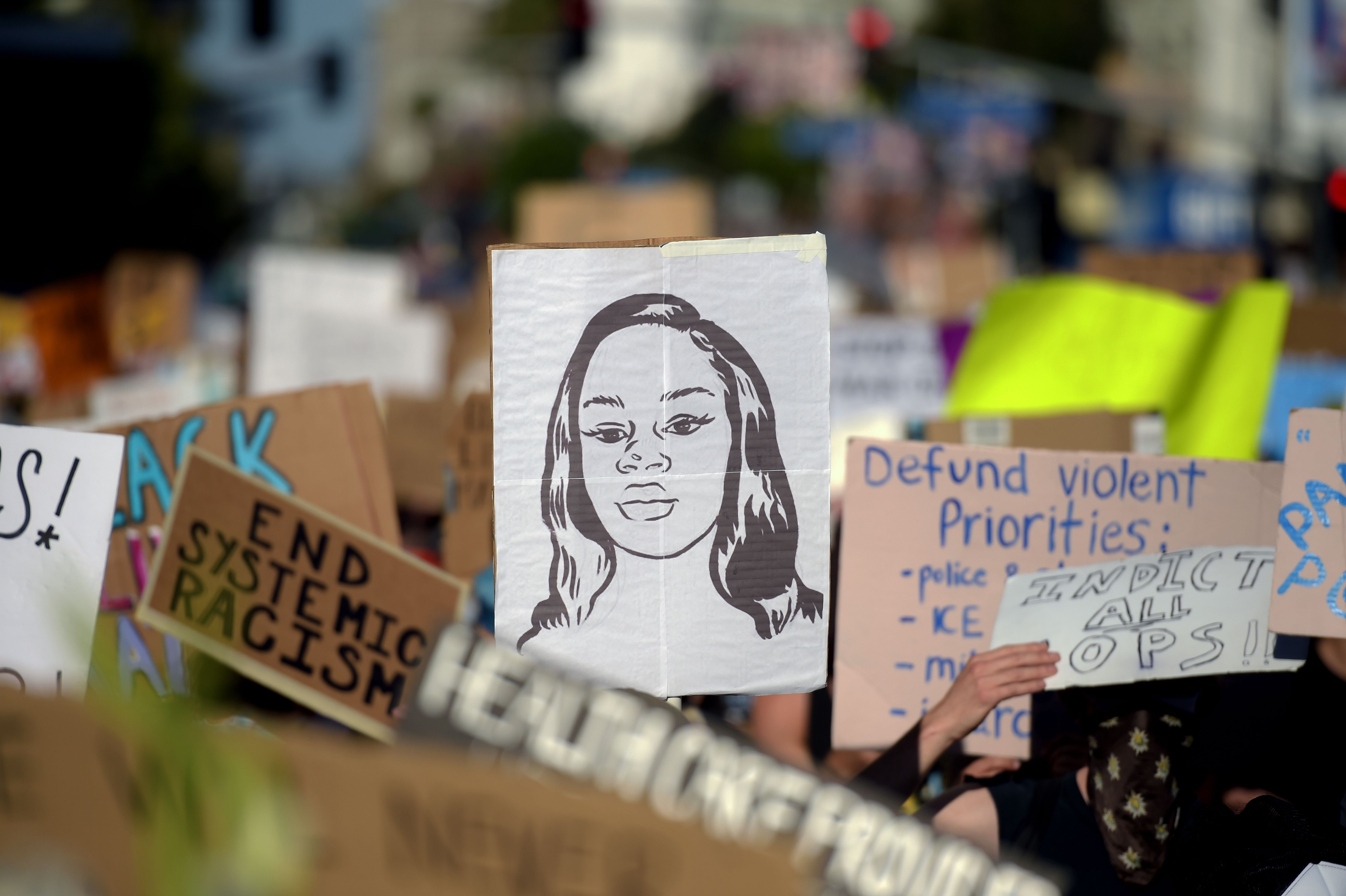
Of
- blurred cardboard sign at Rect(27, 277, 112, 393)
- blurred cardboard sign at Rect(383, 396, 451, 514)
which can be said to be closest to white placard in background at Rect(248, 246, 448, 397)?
blurred cardboard sign at Rect(383, 396, 451, 514)

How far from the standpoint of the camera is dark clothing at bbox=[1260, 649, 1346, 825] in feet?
7.96

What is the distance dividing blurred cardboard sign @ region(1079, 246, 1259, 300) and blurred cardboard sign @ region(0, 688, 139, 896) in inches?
237

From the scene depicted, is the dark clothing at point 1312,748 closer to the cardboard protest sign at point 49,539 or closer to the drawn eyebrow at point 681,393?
the drawn eyebrow at point 681,393

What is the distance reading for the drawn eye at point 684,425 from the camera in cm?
223

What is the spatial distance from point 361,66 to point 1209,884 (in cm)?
3082

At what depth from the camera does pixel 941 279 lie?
1005 centimetres

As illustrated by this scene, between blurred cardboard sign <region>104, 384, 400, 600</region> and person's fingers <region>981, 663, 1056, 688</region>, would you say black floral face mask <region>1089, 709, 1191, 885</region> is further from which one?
blurred cardboard sign <region>104, 384, 400, 600</region>

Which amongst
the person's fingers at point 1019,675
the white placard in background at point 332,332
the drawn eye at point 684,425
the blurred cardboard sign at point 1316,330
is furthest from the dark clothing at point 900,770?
the blurred cardboard sign at point 1316,330

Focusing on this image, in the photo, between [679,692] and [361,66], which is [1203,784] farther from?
[361,66]

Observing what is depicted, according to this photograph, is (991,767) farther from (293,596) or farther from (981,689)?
(293,596)

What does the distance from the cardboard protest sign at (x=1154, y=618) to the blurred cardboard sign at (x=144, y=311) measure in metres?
7.04

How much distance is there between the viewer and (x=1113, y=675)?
2326 millimetres

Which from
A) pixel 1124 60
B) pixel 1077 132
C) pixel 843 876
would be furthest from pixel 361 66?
pixel 1124 60

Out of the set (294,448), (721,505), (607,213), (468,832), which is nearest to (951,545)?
(721,505)
